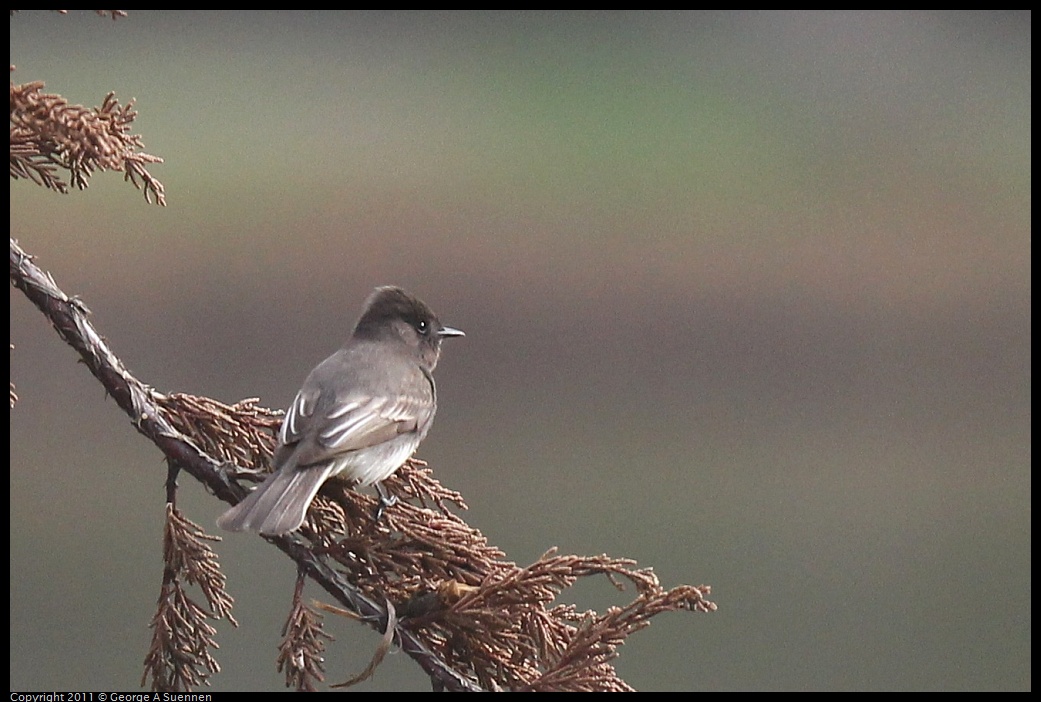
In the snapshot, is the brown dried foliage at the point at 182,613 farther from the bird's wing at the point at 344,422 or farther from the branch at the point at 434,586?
the bird's wing at the point at 344,422

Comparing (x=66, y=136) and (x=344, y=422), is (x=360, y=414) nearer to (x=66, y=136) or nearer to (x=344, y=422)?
(x=344, y=422)

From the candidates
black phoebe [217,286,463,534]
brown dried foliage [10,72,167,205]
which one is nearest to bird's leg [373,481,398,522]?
black phoebe [217,286,463,534]

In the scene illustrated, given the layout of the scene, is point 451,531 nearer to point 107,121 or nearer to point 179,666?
point 179,666

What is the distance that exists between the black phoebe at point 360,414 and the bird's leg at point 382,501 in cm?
1

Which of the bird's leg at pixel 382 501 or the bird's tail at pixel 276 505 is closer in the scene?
the bird's tail at pixel 276 505

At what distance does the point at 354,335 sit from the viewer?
4383 millimetres

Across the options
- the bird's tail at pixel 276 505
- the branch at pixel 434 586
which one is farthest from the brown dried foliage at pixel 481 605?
the bird's tail at pixel 276 505

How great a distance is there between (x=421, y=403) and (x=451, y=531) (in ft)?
3.14

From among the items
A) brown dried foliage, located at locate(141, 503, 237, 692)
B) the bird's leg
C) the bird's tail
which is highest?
the bird's leg

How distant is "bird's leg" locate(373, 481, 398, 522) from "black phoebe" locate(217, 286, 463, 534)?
12 millimetres

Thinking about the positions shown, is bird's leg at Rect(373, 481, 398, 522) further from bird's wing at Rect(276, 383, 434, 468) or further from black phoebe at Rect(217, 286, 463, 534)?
bird's wing at Rect(276, 383, 434, 468)

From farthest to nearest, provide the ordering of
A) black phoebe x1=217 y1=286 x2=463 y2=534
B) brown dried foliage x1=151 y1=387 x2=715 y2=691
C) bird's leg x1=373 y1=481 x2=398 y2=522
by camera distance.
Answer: bird's leg x1=373 y1=481 x2=398 y2=522 → black phoebe x1=217 y1=286 x2=463 y2=534 → brown dried foliage x1=151 y1=387 x2=715 y2=691

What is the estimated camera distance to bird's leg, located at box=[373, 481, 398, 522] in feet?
10.9

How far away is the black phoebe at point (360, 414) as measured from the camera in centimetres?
299
